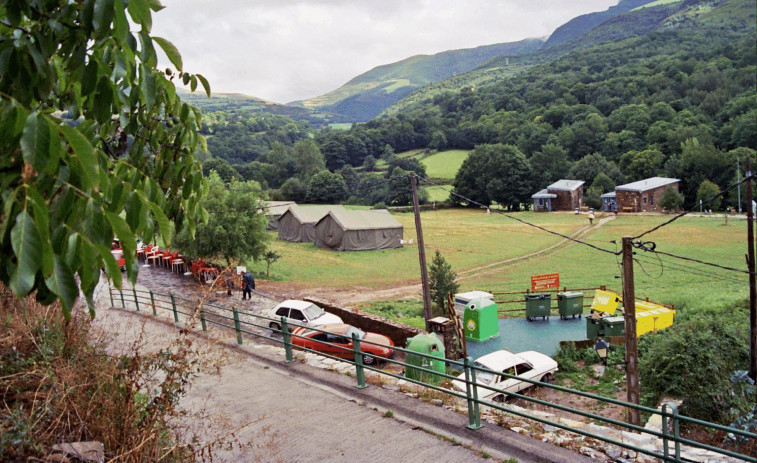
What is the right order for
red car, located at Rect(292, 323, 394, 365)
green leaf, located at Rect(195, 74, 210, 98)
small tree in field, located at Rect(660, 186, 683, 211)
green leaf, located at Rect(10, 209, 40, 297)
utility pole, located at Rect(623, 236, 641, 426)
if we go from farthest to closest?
small tree in field, located at Rect(660, 186, 683, 211) < red car, located at Rect(292, 323, 394, 365) < utility pole, located at Rect(623, 236, 641, 426) < green leaf, located at Rect(195, 74, 210, 98) < green leaf, located at Rect(10, 209, 40, 297)

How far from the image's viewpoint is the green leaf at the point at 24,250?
1.40 metres

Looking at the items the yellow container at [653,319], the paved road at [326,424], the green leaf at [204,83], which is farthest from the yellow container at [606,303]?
the green leaf at [204,83]

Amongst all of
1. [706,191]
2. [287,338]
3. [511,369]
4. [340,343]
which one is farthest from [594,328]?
[706,191]

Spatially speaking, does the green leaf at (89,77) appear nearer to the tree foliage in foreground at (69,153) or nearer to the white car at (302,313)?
the tree foliage in foreground at (69,153)

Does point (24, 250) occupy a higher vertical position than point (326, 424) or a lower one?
higher

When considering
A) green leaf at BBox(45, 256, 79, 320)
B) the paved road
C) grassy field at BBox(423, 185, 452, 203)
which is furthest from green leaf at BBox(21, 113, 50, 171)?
grassy field at BBox(423, 185, 452, 203)

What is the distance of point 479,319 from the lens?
19156mm

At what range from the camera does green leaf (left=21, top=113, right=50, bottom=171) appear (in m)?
1.49

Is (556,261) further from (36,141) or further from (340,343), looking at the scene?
(36,141)

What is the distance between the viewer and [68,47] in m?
2.24

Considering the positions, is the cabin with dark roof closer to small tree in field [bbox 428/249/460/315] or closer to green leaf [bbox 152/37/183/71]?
small tree in field [bbox 428/249/460/315]

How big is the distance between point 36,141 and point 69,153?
30 centimetres

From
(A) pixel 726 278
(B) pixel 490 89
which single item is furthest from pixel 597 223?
(B) pixel 490 89

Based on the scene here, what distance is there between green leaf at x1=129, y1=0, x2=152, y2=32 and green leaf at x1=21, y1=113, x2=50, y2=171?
78cm
